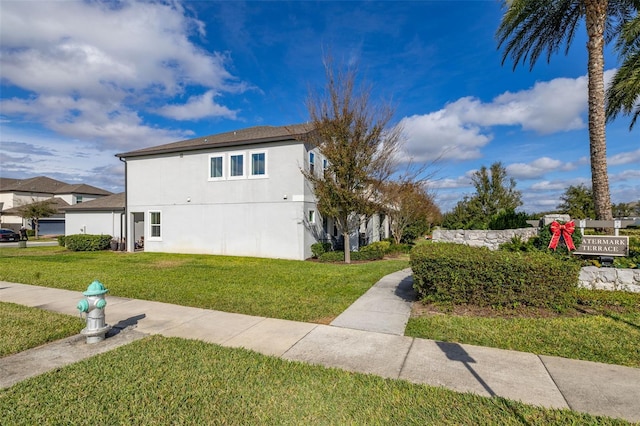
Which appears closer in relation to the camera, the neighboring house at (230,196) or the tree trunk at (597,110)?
the tree trunk at (597,110)

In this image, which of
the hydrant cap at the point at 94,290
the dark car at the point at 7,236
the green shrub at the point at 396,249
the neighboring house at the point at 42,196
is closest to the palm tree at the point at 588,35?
the green shrub at the point at 396,249

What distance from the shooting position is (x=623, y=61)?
11219 mm

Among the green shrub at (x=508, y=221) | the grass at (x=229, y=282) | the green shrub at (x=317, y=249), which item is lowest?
the grass at (x=229, y=282)

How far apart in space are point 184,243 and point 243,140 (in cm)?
653

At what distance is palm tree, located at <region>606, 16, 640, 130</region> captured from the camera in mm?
9672

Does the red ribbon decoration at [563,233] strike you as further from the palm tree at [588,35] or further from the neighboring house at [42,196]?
the neighboring house at [42,196]

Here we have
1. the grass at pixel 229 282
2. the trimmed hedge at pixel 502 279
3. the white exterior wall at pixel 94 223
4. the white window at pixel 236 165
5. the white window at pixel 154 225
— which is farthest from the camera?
the white exterior wall at pixel 94 223

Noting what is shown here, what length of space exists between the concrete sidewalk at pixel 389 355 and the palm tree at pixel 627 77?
33.7ft

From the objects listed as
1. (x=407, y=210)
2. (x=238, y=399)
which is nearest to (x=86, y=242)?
(x=407, y=210)

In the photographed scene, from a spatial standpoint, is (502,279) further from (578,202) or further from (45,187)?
(45,187)

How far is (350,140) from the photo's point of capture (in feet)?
43.9

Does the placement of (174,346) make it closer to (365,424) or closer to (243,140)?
(365,424)

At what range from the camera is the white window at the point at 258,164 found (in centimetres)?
1550

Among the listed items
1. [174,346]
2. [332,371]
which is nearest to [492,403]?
[332,371]
